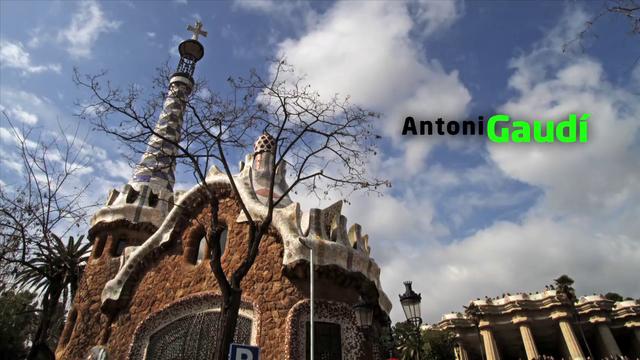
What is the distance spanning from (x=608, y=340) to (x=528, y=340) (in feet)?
20.3

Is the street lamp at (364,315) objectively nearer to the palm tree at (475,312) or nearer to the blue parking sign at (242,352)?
the blue parking sign at (242,352)

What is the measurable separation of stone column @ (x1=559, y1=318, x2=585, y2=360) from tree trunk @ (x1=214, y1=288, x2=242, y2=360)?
1312 inches

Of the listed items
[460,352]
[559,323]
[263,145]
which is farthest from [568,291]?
[263,145]

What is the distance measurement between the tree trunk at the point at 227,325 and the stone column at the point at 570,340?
33.3 meters

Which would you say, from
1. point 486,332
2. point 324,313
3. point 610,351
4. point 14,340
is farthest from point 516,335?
point 14,340

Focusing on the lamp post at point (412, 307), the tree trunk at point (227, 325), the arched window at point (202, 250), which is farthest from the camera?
the arched window at point (202, 250)

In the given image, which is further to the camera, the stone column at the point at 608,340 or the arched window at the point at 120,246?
the stone column at the point at 608,340

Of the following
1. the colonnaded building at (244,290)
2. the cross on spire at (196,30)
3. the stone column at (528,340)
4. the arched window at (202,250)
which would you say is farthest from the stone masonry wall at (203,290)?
the stone column at (528,340)

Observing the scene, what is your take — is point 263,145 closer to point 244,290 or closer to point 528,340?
point 244,290

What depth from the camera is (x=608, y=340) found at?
32.9 meters

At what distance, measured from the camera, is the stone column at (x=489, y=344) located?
34.1m

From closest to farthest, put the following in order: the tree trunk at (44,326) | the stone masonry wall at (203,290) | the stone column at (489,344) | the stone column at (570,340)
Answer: the tree trunk at (44,326) < the stone masonry wall at (203,290) < the stone column at (570,340) < the stone column at (489,344)

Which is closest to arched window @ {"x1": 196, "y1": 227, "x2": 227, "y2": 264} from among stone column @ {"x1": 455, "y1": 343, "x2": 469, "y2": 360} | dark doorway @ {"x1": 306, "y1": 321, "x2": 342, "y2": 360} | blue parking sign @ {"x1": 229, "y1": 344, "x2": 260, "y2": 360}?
dark doorway @ {"x1": 306, "y1": 321, "x2": 342, "y2": 360}

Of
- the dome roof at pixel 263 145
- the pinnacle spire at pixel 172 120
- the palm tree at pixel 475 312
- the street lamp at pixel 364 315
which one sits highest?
the pinnacle spire at pixel 172 120
